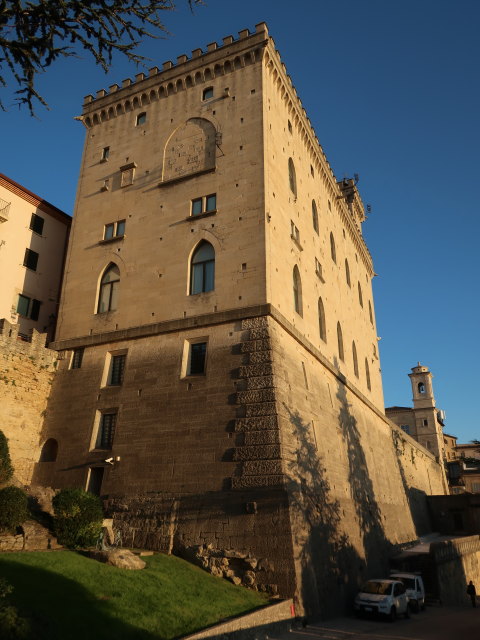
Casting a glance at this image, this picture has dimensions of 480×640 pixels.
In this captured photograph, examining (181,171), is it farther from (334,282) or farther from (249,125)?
(334,282)

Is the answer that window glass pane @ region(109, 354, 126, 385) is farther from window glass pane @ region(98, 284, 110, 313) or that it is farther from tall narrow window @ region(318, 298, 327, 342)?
tall narrow window @ region(318, 298, 327, 342)

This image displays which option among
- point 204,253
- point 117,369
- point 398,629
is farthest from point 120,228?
point 398,629

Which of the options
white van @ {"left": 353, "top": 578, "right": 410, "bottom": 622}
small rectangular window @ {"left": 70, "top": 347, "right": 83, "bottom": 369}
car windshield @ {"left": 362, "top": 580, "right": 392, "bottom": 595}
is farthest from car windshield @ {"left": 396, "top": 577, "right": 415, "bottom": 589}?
small rectangular window @ {"left": 70, "top": 347, "right": 83, "bottom": 369}

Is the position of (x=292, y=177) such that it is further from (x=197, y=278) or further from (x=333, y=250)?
(x=197, y=278)

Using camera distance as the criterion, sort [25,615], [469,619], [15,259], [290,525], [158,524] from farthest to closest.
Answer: [15,259] < [469,619] < [158,524] < [290,525] < [25,615]

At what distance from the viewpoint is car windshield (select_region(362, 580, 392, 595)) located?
18.9 meters

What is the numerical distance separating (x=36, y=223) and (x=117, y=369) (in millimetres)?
11145

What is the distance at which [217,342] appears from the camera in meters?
20.8

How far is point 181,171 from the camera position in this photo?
83.5ft

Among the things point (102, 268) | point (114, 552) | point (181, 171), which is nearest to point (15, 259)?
point (102, 268)

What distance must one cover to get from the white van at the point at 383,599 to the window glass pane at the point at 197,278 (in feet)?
43.8

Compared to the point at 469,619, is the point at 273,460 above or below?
above

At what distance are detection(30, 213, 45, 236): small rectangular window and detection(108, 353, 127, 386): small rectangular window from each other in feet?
33.5

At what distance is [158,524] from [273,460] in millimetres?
4722
